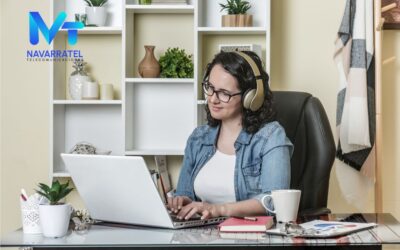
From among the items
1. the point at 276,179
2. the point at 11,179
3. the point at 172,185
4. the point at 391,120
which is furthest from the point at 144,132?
the point at 276,179

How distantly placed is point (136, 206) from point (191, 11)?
2.02 metres

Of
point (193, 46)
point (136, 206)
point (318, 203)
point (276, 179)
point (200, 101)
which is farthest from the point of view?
point (193, 46)

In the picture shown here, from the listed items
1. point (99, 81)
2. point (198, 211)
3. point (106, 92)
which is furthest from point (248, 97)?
point (99, 81)

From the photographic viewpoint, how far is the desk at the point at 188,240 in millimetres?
1550

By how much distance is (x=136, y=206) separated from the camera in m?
1.78

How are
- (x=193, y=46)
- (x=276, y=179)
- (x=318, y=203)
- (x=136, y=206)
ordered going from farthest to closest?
→ (x=193, y=46)
(x=318, y=203)
(x=276, y=179)
(x=136, y=206)

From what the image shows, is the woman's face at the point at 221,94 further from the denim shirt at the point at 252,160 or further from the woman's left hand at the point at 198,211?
the woman's left hand at the point at 198,211

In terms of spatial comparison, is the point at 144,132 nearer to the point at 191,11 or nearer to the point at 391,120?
the point at 191,11

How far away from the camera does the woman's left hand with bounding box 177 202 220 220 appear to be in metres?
1.89

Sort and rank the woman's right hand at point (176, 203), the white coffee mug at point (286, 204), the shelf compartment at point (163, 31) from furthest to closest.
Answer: the shelf compartment at point (163, 31), the woman's right hand at point (176, 203), the white coffee mug at point (286, 204)

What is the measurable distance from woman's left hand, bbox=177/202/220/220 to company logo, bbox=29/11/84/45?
1.93m

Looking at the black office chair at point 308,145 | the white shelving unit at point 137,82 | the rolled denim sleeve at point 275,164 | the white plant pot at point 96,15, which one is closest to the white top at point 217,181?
the rolled denim sleeve at point 275,164

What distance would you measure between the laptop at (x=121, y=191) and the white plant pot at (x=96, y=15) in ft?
6.24

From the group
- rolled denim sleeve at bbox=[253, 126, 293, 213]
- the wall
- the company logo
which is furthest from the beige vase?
rolled denim sleeve at bbox=[253, 126, 293, 213]
